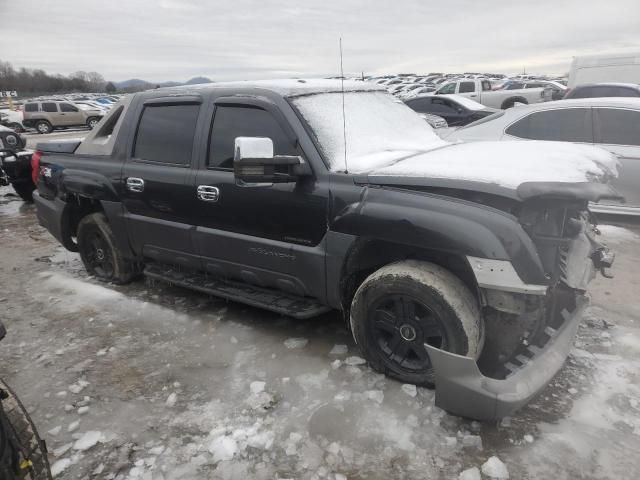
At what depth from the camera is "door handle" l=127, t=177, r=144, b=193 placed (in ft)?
13.0

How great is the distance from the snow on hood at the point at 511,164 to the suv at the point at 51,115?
2562 cm

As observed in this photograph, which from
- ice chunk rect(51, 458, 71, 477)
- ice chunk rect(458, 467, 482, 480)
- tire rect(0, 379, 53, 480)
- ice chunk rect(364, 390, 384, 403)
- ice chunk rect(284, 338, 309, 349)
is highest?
tire rect(0, 379, 53, 480)

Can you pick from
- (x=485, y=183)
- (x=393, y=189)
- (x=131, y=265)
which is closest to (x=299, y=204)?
(x=393, y=189)

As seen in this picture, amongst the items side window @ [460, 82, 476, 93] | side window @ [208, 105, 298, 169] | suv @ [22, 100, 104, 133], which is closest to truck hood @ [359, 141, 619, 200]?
side window @ [208, 105, 298, 169]

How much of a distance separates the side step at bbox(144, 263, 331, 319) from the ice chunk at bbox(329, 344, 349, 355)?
33 cm

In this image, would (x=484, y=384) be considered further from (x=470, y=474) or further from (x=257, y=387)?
(x=257, y=387)

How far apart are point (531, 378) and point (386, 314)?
2.74 ft

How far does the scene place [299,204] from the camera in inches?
121

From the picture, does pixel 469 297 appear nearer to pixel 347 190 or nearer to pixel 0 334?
pixel 347 190

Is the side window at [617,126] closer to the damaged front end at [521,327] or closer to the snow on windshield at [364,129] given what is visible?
the snow on windshield at [364,129]

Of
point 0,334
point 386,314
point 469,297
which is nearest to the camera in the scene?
point 0,334

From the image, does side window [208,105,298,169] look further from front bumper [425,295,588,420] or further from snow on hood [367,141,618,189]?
front bumper [425,295,588,420]

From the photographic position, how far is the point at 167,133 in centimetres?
386

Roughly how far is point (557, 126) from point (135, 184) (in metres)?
4.94
